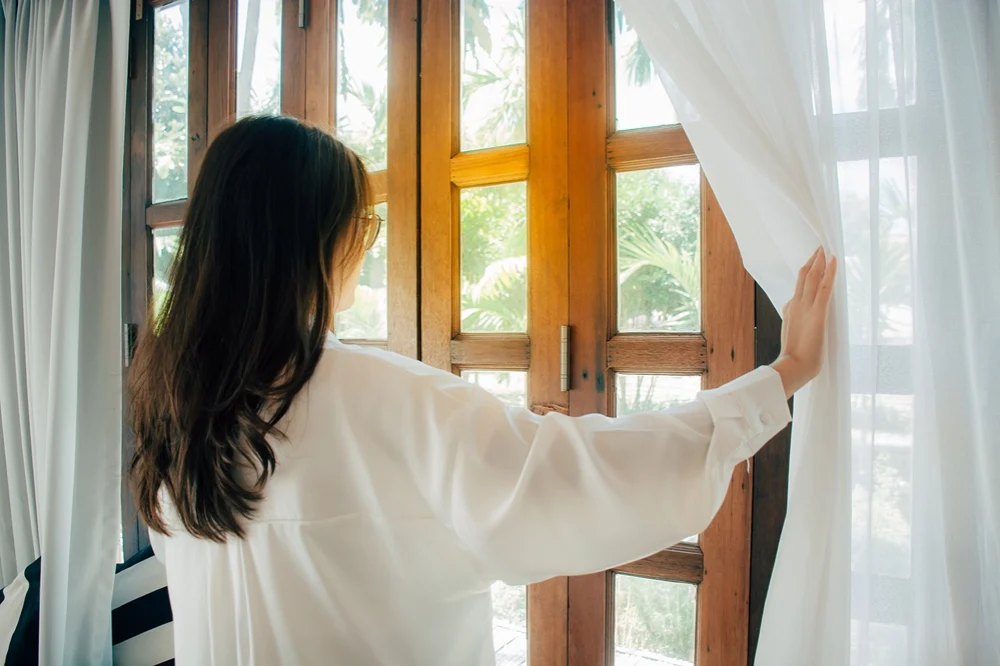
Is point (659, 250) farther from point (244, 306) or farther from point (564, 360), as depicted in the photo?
point (244, 306)

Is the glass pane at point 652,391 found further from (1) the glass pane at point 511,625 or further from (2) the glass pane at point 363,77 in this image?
(2) the glass pane at point 363,77

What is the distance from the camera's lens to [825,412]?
0.76 m

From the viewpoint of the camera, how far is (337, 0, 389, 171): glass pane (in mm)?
1357

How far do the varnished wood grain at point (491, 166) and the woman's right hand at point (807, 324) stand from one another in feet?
1.94

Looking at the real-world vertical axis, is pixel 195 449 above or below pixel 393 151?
below

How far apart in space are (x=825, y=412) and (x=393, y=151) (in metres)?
0.98

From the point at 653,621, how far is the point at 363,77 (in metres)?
1.29

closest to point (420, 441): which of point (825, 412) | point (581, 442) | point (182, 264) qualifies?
point (581, 442)

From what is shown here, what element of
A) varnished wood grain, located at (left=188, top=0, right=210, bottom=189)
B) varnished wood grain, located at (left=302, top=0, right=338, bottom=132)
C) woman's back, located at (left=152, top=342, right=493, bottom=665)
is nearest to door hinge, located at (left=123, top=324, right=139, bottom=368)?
varnished wood grain, located at (left=188, top=0, right=210, bottom=189)

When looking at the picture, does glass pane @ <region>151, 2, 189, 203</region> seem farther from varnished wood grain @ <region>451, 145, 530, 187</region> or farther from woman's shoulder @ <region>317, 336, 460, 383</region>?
woman's shoulder @ <region>317, 336, 460, 383</region>

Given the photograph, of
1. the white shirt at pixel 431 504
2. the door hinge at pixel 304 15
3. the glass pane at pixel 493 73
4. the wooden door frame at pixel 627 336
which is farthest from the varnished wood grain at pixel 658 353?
the door hinge at pixel 304 15

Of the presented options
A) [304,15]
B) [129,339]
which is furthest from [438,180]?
[129,339]

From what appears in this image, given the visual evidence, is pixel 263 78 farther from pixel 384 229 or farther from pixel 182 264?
pixel 182 264

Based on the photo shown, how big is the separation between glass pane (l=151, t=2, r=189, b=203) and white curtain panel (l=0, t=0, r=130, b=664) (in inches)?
6.2
